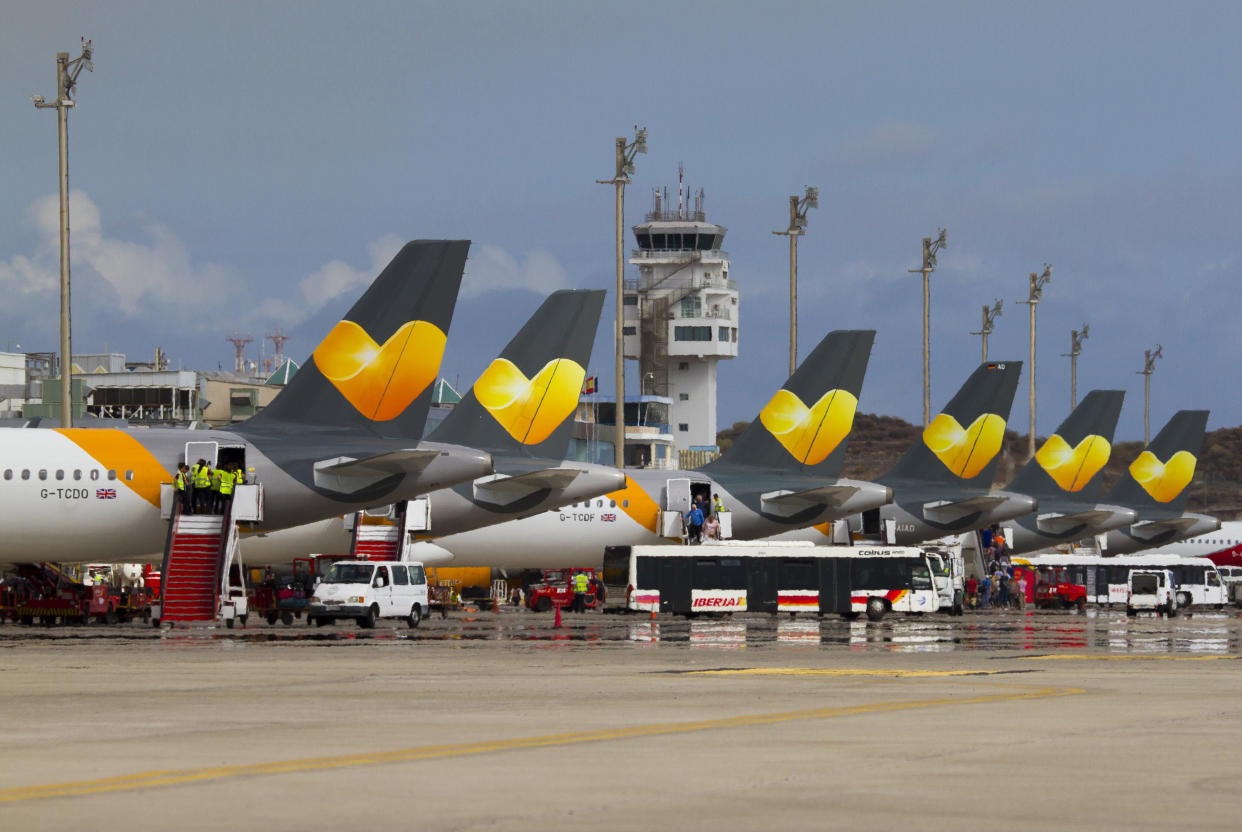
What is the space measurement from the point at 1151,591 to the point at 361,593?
43.2m

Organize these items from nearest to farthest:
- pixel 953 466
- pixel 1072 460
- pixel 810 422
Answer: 1. pixel 810 422
2. pixel 953 466
3. pixel 1072 460

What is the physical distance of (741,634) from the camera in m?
44.2

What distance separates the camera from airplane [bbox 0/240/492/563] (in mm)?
Answer: 43031

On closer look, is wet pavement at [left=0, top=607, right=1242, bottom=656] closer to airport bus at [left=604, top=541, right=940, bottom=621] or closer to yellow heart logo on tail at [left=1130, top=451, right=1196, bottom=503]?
airport bus at [left=604, top=541, right=940, bottom=621]

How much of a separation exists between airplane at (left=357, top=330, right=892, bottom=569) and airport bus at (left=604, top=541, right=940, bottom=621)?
3.03m

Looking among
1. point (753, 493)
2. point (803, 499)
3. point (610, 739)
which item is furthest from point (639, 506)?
point (610, 739)

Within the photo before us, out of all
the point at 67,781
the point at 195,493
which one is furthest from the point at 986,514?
the point at 67,781

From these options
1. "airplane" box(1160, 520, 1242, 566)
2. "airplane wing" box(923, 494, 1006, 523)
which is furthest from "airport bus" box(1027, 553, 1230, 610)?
"airplane" box(1160, 520, 1242, 566)

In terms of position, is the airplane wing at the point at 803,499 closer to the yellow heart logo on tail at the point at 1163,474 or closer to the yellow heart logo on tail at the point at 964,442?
the yellow heart logo on tail at the point at 964,442

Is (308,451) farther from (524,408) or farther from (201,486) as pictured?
(524,408)

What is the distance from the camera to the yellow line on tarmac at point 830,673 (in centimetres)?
2791

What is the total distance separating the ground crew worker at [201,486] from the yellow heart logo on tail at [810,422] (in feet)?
88.5

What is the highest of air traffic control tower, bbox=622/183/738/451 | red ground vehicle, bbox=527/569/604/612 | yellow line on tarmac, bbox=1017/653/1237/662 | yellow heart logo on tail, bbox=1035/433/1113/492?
air traffic control tower, bbox=622/183/738/451

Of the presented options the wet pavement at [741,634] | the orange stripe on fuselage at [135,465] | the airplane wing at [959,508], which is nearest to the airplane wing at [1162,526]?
the airplane wing at [959,508]
